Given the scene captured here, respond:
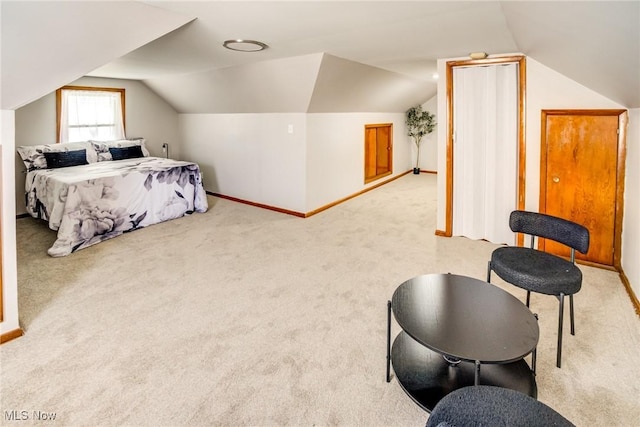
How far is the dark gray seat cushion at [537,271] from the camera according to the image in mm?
2111

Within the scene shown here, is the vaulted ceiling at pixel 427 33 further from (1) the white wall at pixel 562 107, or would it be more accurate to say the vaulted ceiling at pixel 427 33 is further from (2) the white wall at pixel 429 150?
(2) the white wall at pixel 429 150

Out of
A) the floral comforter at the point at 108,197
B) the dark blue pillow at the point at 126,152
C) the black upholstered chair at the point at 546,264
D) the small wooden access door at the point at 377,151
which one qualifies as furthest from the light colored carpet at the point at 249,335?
the small wooden access door at the point at 377,151

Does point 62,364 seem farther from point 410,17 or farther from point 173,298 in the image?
point 410,17

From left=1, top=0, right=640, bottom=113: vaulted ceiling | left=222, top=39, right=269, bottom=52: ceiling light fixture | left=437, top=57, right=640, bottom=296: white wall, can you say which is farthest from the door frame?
left=222, top=39, right=269, bottom=52: ceiling light fixture

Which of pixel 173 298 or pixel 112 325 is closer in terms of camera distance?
pixel 112 325

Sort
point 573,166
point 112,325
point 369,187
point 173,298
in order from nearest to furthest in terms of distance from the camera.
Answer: point 112,325 < point 173,298 < point 573,166 < point 369,187

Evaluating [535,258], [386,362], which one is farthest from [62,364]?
[535,258]

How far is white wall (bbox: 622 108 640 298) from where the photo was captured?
9.28ft

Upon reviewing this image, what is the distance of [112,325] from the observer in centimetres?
257

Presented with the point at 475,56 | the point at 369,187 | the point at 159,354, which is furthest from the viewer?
the point at 369,187

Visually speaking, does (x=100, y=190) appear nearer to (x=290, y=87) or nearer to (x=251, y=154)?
(x=251, y=154)

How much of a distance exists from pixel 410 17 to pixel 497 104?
1681 mm

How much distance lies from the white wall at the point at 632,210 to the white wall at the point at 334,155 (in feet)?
11.2

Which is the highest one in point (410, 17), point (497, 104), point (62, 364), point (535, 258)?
point (410, 17)
